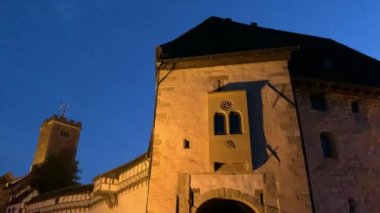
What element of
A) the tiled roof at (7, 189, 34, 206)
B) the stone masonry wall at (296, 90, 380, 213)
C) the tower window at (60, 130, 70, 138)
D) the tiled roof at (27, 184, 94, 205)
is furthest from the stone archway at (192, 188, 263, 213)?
the tower window at (60, 130, 70, 138)

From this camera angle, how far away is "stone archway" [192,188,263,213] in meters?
11.5

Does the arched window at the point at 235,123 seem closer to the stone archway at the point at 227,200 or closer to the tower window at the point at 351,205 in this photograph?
the stone archway at the point at 227,200

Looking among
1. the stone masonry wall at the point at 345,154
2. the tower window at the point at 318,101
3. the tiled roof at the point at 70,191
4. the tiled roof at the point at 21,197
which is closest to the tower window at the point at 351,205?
the stone masonry wall at the point at 345,154

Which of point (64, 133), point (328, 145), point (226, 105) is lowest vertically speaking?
point (328, 145)

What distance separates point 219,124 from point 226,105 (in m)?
0.78

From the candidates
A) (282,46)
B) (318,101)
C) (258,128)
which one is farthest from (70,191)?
(282,46)

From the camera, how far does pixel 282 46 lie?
543 inches

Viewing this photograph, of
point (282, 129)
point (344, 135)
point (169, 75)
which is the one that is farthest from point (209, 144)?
point (344, 135)

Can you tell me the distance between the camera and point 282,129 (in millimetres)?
12547

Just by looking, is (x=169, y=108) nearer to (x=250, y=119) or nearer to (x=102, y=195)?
(x=250, y=119)

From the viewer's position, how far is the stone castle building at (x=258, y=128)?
11.8 metres

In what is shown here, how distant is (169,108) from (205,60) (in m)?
2.49

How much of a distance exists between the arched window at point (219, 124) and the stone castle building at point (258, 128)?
0.04m

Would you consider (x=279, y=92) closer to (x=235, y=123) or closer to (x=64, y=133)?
(x=235, y=123)
